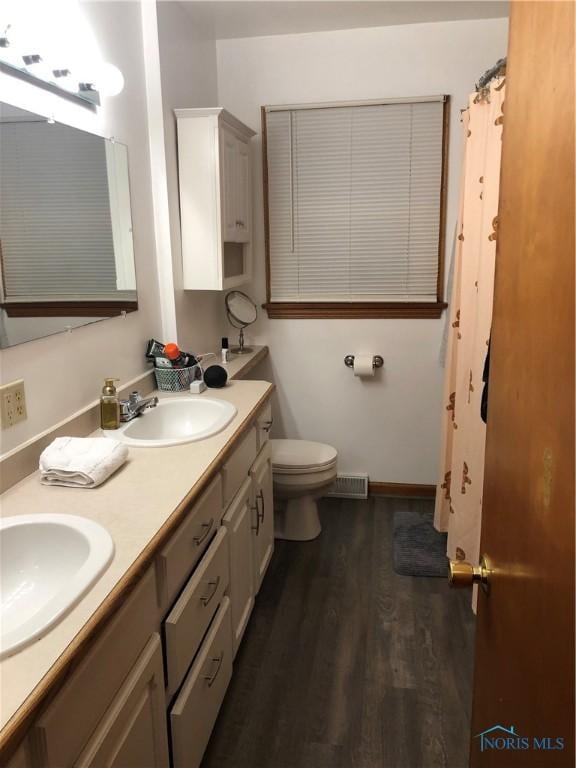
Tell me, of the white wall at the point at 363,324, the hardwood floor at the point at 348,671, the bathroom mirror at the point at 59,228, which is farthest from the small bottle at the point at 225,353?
the hardwood floor at the point at 348,671

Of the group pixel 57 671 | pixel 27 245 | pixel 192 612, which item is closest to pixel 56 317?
pixel 27 245

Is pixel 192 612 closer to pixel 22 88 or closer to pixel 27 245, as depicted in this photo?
pixel 27 245

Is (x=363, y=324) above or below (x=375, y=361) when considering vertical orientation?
above

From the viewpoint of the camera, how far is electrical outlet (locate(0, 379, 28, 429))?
4.91ft

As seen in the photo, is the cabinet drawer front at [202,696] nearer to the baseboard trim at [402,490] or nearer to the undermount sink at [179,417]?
the undermount sink at [179,417]

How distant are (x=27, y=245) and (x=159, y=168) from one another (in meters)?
0.95

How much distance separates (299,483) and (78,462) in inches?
57.4

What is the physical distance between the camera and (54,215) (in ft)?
5.64

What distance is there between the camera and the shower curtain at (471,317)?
6.99ft

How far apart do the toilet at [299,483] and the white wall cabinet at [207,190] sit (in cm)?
87

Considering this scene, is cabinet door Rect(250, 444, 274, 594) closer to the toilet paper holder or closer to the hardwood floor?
the hardwood floor

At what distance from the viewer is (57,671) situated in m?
0.85

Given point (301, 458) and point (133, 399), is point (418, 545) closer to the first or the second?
point (301, 458)

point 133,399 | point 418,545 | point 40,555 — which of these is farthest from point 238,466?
point 418,545
